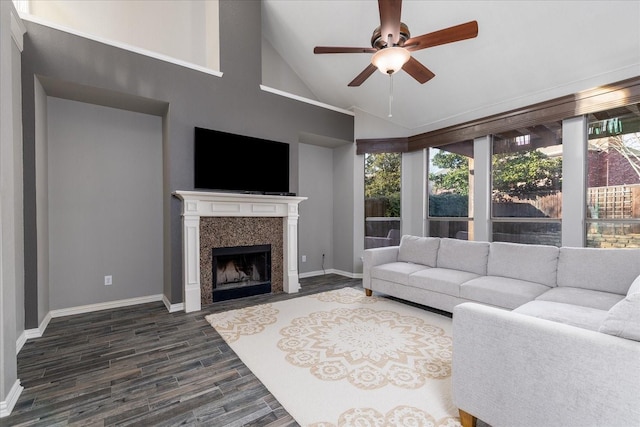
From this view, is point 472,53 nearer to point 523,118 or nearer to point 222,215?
point 523,118

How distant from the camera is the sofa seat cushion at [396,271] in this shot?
3664mm

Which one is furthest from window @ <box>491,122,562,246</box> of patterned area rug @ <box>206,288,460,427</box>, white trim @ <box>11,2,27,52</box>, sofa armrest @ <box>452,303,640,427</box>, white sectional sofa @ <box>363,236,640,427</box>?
white trim @ <box>11,2,27,52</box>

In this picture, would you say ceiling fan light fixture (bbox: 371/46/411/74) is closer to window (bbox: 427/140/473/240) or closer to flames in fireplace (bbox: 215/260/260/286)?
window (bbox: 427/140/473/240)

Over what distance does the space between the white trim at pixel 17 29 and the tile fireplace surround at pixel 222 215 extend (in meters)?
1.83

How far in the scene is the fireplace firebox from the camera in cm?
392

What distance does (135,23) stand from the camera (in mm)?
3955

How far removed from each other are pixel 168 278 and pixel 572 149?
5269 mm

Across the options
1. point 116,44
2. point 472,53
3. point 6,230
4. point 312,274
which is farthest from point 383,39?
point 312,274

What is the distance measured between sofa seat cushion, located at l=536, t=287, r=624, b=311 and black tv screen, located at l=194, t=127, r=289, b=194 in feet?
10.9

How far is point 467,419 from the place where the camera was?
5.21ft

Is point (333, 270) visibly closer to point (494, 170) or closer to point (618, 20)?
point (494, 170)

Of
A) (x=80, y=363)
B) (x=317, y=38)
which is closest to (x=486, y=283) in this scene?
(x=80, y=363)

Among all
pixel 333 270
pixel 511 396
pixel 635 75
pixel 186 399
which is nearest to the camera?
pixel 511 396

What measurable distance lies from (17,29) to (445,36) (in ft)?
12.0
